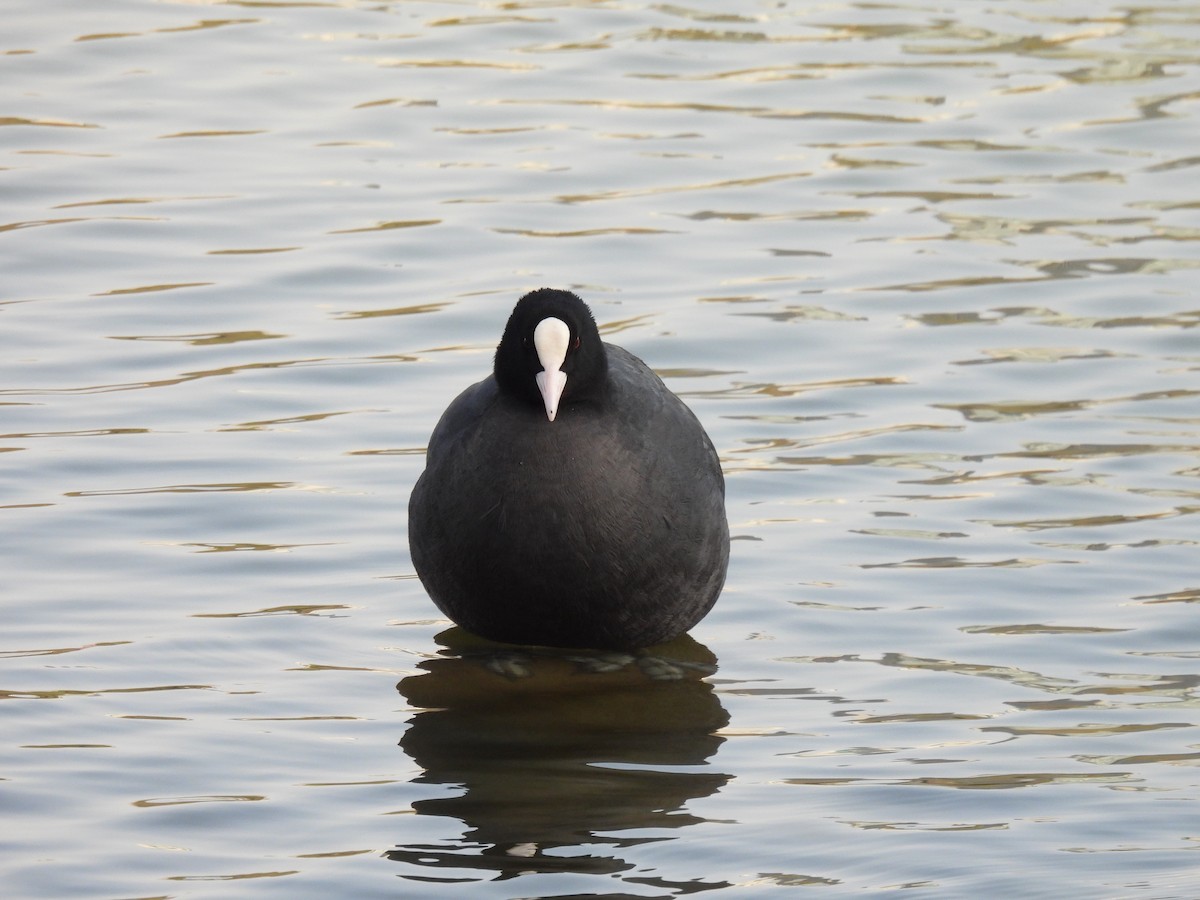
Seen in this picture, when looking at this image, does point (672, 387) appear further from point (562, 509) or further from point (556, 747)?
point (556, 747)

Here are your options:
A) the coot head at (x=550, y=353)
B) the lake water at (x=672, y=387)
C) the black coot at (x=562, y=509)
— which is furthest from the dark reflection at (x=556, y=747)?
the coot head at (x=550, y=353)

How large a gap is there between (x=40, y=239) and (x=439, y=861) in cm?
623

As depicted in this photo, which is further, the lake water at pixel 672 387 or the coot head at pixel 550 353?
the coot head at pixel 550 353

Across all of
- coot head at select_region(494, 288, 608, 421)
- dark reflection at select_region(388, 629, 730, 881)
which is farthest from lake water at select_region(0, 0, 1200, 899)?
coot head at select_region(494, 288, 608, 421)

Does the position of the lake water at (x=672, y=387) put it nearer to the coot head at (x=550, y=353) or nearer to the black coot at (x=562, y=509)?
the black coot at (x=562, y=509)

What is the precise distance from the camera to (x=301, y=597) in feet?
23.0

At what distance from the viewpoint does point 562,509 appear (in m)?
6.28

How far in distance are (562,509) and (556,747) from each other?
2.32ft

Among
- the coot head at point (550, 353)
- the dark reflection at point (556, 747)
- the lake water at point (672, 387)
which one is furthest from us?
the coot head at point (550, 353)

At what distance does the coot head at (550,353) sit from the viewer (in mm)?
6250

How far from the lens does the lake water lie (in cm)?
549

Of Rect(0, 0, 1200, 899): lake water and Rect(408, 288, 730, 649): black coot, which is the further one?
Rect(408, 288, 730, 649): black coot

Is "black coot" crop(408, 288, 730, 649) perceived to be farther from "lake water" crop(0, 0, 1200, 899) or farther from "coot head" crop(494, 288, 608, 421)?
"lake water" crop(0, 0, 1200, 899)

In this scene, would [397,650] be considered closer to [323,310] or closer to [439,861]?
[439,861]
